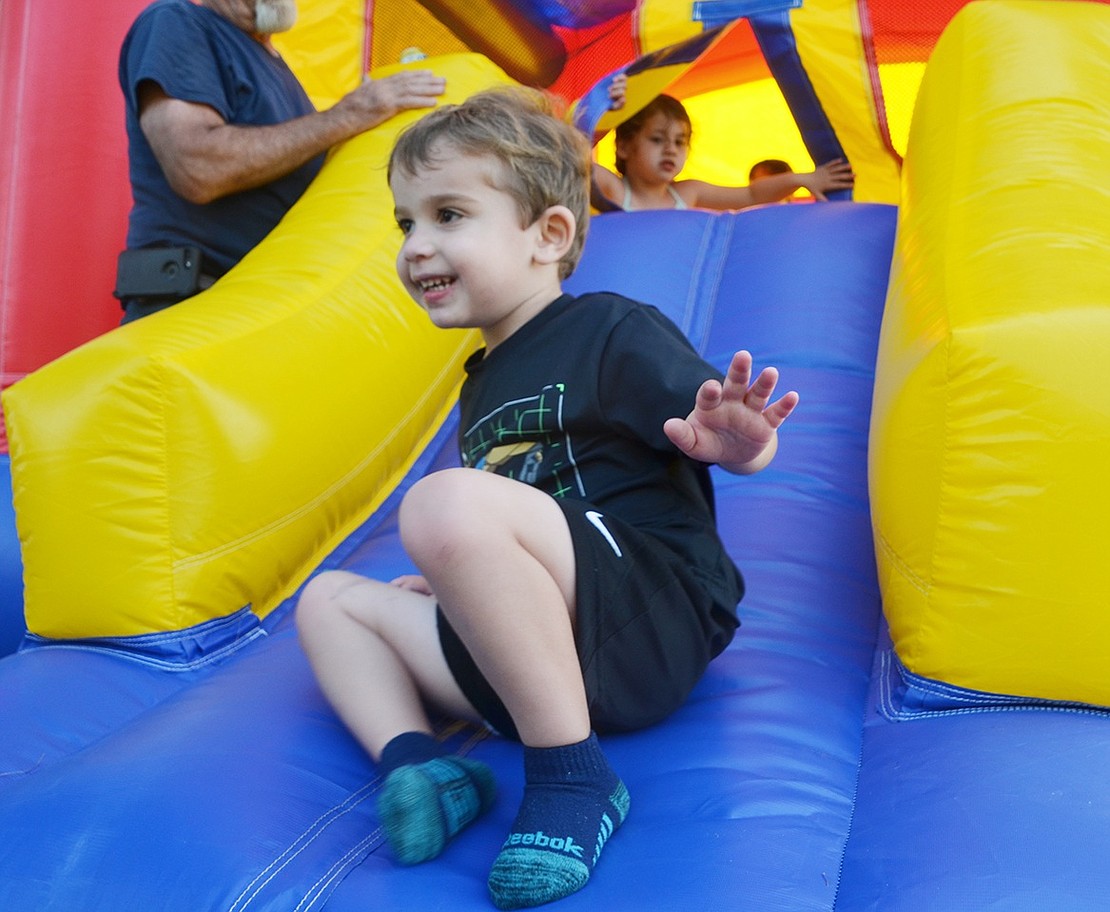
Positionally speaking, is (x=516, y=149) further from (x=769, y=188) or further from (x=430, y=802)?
(x=769, y=188)

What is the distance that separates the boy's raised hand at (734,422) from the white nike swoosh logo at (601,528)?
0.28 ft

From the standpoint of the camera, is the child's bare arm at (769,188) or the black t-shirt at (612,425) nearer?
the black t-shirt at (612,425)

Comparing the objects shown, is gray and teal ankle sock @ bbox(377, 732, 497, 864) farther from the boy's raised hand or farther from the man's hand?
the man's hand

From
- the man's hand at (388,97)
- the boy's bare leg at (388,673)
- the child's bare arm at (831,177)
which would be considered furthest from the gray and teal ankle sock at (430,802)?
the child's bare arm at (831,177)

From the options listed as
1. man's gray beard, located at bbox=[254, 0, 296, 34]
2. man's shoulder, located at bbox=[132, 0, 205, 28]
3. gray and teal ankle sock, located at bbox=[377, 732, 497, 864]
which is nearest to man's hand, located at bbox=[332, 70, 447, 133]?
man's gray beard, located at bbox=[254, 0, 296, 34]

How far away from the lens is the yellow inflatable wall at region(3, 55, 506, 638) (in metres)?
1.21

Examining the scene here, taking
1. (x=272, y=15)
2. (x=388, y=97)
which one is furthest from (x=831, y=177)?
(x=272, y=15)

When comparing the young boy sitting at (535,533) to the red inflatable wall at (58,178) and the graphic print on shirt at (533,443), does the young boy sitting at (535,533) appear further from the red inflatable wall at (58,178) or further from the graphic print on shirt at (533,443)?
the red inflatable wall at (58,178)

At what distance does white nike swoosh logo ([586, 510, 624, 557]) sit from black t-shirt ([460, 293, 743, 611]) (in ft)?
0.27

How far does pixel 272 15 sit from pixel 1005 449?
1.42 meters

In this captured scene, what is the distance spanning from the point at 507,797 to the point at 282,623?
20.1 inches

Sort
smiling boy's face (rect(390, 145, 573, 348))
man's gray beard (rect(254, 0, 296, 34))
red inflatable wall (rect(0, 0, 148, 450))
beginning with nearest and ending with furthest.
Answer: smiling boy's face (rect(390, 145, 573, 348))
man's gray beard (rect(254, 0, 296, 34))
red inflatable wall (rect(0, 0, 148, 450))

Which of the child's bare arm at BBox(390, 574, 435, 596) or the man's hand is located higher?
the man's hand

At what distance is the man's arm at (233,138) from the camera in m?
1.68
